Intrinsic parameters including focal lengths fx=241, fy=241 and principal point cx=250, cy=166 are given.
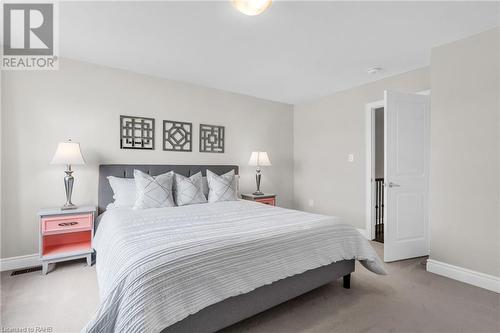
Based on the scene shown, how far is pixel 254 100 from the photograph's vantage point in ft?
14.8

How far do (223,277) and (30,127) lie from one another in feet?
9.40

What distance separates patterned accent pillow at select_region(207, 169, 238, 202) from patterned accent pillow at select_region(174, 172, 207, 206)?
0.45ft

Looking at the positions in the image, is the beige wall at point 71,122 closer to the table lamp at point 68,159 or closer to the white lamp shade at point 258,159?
the table lamp at point 68,159

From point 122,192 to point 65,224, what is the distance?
63cm

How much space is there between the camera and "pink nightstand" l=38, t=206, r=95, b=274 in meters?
2.47

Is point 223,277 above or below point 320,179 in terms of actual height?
below

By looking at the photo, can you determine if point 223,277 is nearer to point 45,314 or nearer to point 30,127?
point 45,314

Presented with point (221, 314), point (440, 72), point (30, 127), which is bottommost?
point (221, 314)

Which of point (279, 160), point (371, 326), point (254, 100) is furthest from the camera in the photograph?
point (279, 160)

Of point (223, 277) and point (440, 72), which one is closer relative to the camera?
point (223, 277)

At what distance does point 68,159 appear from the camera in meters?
2.60

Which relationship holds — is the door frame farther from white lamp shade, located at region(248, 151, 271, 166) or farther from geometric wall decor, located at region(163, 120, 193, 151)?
geometric wall decor, located at region(163, 120, 193, 151)

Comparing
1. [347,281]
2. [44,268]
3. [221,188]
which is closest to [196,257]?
[347,281]

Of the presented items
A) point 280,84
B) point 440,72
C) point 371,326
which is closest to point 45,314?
point 371,326
